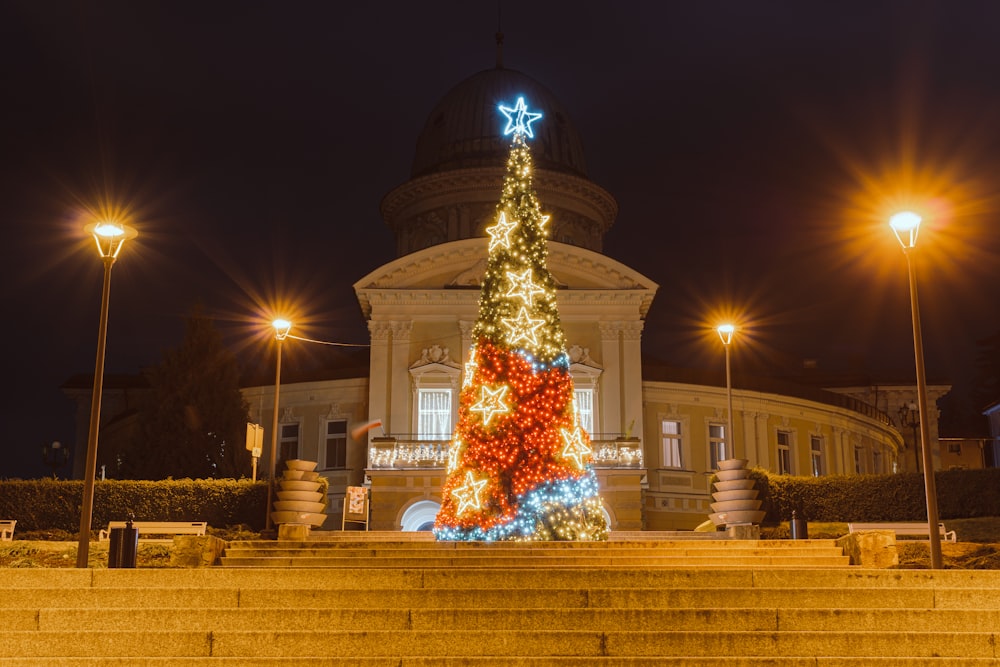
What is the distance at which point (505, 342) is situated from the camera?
23750 millimetres

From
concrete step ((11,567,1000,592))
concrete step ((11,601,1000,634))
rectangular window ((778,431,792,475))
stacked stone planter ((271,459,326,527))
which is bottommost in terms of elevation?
concrete step ((11,601,1000,634))

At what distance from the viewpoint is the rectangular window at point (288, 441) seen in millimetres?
46253

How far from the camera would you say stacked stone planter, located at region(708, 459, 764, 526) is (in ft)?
83.7

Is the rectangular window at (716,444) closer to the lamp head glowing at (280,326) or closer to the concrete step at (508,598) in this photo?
the lamp head glowing at (280,326)

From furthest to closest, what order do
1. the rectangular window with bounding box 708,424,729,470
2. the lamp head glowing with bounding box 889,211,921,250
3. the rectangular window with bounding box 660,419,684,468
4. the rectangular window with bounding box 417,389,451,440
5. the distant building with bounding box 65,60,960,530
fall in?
the rectangular window with bounding box 708,424,729,470
the rectangular window with bounding box 660,419,684,468
the rectangular window with bounding box 417,389,451,440
the distant building with bounding box 65,60,960,530
the lamp head glowing with bounding box 889,211,921,250

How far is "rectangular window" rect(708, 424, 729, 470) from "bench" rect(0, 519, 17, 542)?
88.2 ft

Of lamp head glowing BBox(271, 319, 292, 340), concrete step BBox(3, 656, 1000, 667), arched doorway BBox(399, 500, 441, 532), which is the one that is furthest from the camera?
arched doorway BBox(399, 500, 441, 532)

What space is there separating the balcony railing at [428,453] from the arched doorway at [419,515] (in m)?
1.36

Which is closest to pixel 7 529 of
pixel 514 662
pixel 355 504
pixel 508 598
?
pixel 355 504

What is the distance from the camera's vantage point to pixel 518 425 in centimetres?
2288

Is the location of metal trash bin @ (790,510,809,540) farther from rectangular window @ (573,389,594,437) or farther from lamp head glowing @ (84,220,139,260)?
rectangular window @ (573,389,594,437)

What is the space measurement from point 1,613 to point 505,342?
13103 mm

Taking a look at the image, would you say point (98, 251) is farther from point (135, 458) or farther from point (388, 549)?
point (135, 458)

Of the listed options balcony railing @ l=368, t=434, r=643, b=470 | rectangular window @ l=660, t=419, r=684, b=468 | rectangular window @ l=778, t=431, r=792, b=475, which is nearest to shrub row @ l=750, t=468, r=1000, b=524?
balcony railing @ l=368, t=434, r=643, b=470
